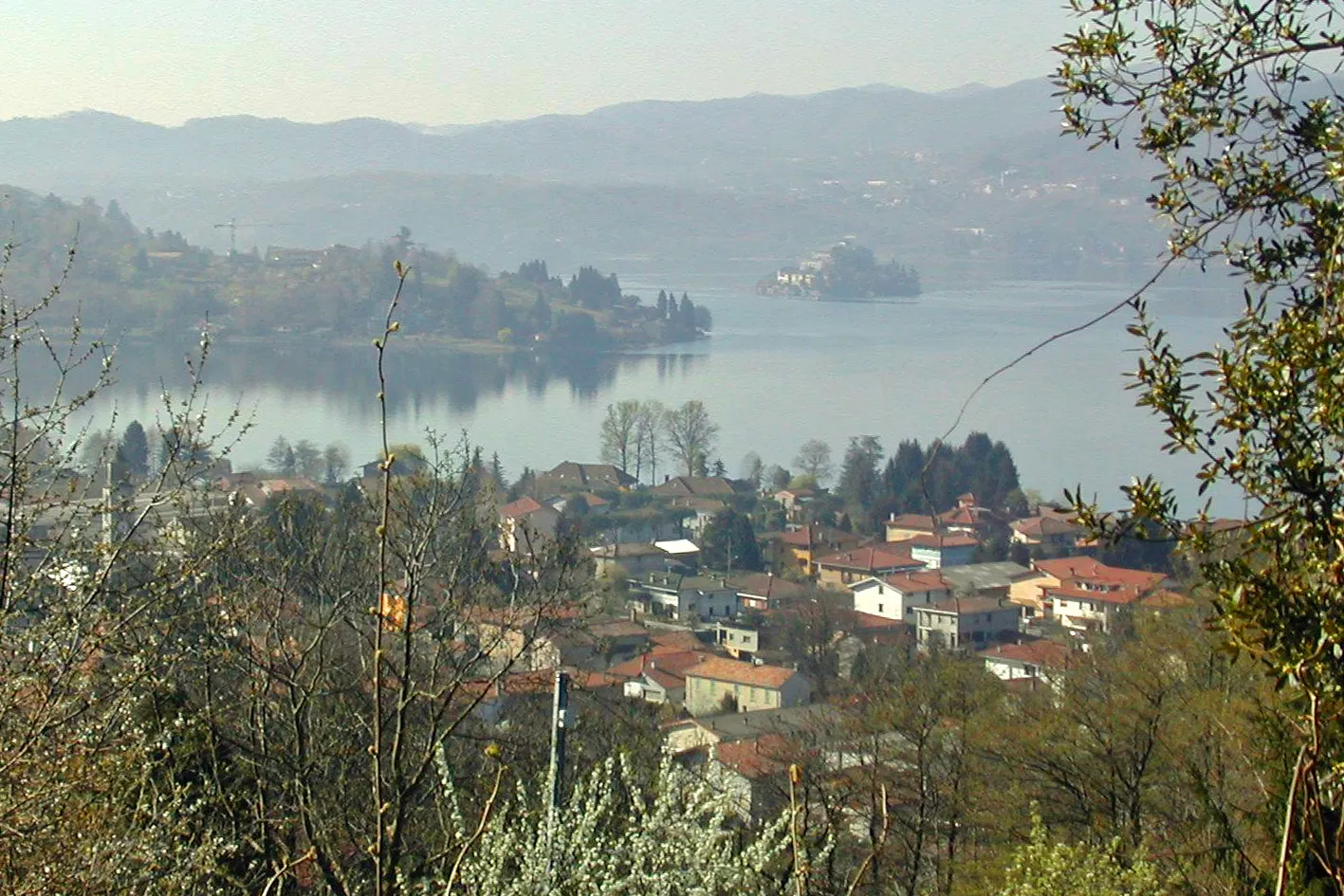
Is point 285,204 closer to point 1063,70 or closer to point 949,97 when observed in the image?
point 1063,70

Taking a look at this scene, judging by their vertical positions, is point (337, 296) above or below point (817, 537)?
above

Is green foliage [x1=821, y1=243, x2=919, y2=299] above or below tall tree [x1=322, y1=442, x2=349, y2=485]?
above

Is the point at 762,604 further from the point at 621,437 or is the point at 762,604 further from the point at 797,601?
the point at 621,437

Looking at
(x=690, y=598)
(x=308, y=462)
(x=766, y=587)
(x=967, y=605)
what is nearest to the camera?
(x=967, y=605)

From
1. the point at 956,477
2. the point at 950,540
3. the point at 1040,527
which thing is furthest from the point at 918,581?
the point at 956,477

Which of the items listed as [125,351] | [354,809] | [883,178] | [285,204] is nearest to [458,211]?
[285,204]

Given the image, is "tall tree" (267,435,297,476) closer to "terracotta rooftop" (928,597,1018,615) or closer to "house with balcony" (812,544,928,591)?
"house with balcony" (812,544,928,591)


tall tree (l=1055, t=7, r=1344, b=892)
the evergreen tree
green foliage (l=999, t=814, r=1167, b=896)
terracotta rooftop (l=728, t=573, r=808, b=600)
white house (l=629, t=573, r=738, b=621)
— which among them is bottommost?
white house (l=629, t=573, r=738, b=621)

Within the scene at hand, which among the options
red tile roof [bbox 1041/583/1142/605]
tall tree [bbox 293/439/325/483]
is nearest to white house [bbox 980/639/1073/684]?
red tile roof [bbox 1041/583/1142/605]
